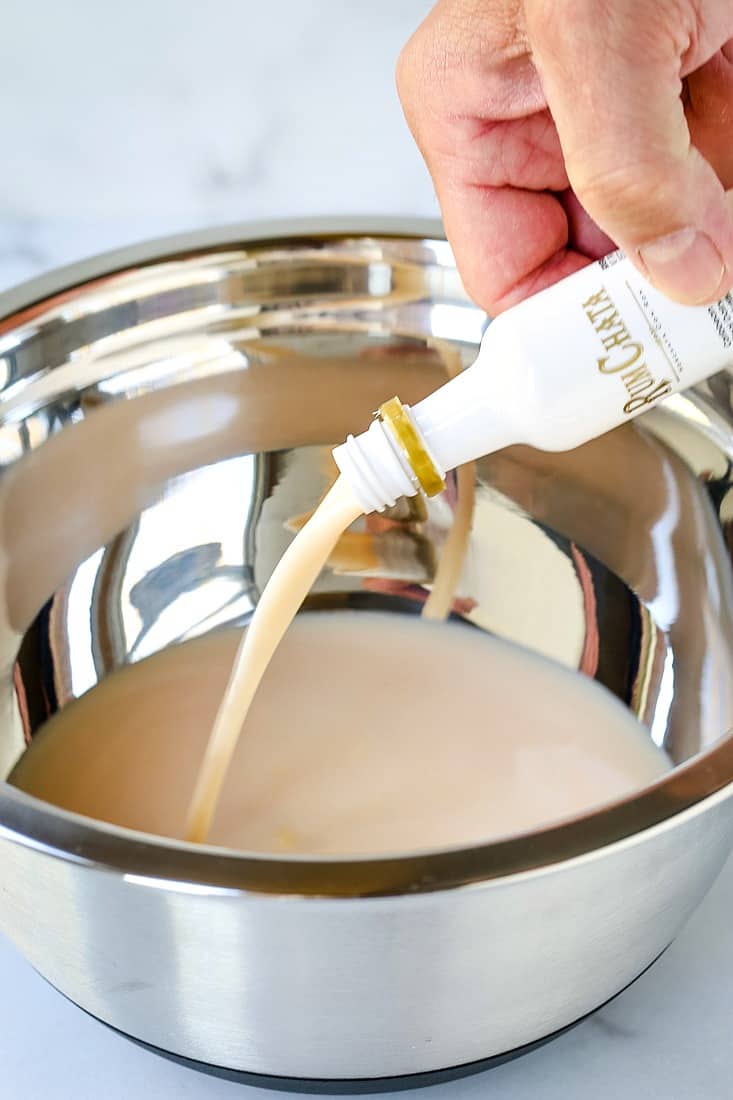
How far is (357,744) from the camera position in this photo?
31.7 inches

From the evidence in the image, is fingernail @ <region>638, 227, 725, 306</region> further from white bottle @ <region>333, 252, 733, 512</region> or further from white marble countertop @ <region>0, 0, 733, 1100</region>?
white marble countertop @ <region>0, 0, 733, 1100</region>

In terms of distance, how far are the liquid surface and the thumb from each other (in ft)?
1.03

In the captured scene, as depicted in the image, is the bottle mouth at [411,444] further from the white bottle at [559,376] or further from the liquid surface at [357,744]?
the liquid surface at [357,744]

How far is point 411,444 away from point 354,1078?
273 millimetres

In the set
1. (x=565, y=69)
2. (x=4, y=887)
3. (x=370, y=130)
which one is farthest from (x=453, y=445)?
(x=370, y=130)

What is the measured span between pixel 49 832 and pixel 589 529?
489 mm

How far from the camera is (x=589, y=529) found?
89 cm

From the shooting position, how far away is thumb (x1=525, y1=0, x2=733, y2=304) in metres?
0.54

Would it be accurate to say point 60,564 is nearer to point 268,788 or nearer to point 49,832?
point 268,788

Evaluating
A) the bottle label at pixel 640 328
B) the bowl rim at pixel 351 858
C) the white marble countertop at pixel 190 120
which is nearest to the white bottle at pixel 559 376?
the bottle label at pixel 640 328

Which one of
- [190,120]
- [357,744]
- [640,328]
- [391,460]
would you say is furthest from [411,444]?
[190,120]

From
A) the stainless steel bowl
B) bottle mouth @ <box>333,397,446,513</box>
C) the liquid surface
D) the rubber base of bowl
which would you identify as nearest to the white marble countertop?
the stainless steel bowl

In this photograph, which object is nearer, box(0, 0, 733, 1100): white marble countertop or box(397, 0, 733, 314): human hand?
box(397, 0, 733, 314): human hand

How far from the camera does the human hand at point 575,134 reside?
54cm
